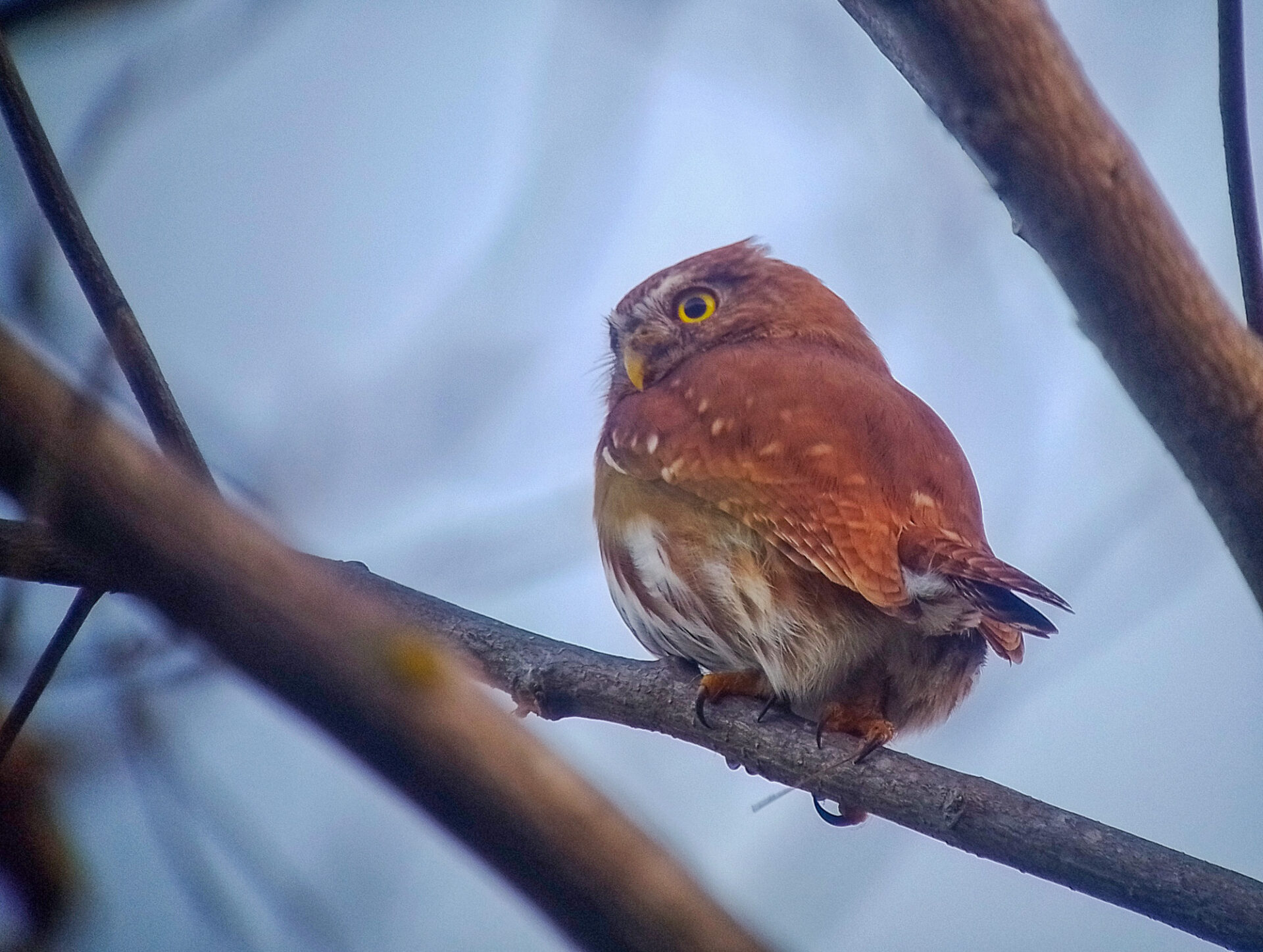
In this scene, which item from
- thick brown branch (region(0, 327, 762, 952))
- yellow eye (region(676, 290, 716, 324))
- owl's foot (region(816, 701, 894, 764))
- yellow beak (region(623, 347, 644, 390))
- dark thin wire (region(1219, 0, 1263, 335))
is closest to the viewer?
thick brown branch (region(0, 327, 762, 952))

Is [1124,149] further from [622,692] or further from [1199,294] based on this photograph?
[622,692]

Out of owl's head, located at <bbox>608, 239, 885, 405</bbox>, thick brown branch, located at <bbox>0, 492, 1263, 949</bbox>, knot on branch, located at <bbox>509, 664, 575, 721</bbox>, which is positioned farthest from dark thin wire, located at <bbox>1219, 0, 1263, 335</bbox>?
owl's head, located at <bbox>608, 239, 885, 405</bbox>

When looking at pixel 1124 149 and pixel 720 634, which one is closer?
pixel 1124 149

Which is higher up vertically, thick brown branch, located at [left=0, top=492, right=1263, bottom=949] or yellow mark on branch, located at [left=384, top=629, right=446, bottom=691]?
thick brown branch, located at [left=0, top=492, right=1263, bottom=949]

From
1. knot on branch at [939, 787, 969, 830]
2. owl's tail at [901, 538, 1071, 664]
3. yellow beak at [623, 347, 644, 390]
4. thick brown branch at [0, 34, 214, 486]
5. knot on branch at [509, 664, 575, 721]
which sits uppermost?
yellow beak at [623, 347, 644, 390]

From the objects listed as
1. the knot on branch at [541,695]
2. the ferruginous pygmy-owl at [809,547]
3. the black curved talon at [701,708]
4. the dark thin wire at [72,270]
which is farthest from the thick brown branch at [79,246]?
the ferruginous pygmy-owl at [809,547]

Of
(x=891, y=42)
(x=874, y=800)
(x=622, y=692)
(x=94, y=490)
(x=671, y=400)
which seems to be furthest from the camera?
(x=671, y=400)

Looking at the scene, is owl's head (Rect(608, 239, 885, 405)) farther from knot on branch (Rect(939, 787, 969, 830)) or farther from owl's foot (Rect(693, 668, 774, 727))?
knot on branch (Rect(939, 787, 969, 830))

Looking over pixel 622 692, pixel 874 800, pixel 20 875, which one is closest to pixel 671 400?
pixel 622 692
